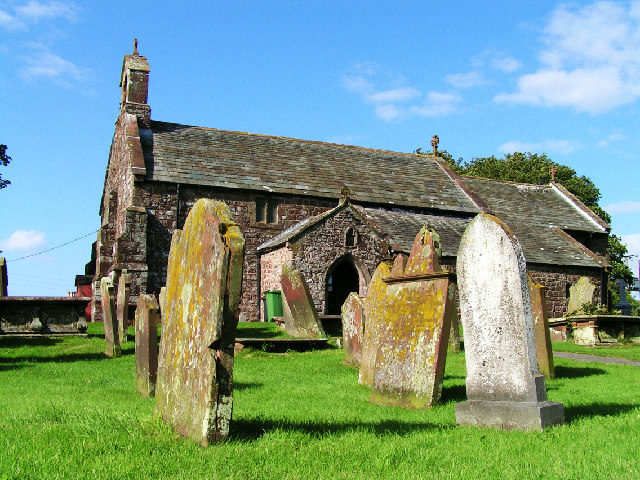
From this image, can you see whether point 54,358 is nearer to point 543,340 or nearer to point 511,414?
point 543,340

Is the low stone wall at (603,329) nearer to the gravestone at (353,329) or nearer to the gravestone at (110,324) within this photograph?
the gravestone at (353,329)

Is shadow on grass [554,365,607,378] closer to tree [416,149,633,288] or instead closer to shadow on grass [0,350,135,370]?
shadow on grass [0,350,135,370]

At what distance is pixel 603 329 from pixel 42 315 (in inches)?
594

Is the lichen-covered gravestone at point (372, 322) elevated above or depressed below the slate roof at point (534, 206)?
below

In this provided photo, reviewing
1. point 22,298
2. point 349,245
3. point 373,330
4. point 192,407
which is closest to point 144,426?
point 192,407

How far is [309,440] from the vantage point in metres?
5.02

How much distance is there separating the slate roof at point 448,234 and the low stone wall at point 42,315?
7.62m

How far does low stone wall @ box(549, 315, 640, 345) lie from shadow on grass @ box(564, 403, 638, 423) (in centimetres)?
1142

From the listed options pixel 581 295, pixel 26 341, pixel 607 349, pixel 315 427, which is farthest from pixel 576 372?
pixel 581 295

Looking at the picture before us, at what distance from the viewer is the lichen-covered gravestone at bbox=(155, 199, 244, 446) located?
4.76 meters

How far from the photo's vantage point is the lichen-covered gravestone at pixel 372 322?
28.6 ft

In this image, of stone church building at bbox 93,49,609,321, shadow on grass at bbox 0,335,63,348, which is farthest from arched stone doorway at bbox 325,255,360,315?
shadow on grass at bbox 0,335,63,348

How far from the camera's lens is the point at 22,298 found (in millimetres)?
15672

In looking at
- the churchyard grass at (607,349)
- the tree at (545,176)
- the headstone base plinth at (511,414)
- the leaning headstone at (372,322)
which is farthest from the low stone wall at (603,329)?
the tree at (545,176)
